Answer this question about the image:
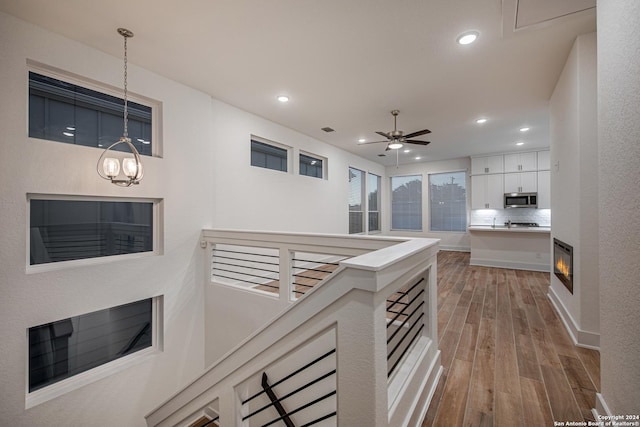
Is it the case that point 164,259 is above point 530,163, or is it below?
below

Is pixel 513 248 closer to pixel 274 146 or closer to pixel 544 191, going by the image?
pixel 544 191

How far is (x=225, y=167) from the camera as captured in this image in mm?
4168

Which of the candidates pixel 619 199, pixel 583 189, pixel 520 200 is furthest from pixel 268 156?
pixel 520 200

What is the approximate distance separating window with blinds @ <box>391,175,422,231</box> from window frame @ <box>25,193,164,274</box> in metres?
8.03

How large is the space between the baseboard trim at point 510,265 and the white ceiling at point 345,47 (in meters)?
3.54

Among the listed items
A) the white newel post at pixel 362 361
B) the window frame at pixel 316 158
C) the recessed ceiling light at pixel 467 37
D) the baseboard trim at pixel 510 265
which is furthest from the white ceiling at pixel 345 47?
the baseboard trim at pixel 510 265

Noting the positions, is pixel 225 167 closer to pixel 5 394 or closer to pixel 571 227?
pixel 5 394

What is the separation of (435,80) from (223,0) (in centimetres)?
262

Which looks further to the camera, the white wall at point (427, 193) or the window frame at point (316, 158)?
the white wall at point (427, 193)

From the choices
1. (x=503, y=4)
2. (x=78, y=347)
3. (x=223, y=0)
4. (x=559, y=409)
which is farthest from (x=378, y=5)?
(x=78, y=347)

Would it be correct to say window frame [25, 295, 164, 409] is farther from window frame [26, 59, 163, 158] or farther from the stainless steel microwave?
the stainless steel microwave

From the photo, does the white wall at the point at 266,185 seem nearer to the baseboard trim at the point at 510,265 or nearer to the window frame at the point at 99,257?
the window frame at the point at 99,257

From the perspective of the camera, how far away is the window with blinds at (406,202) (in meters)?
9.30

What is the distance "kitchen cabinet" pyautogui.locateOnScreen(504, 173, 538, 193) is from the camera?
22.8 feet
